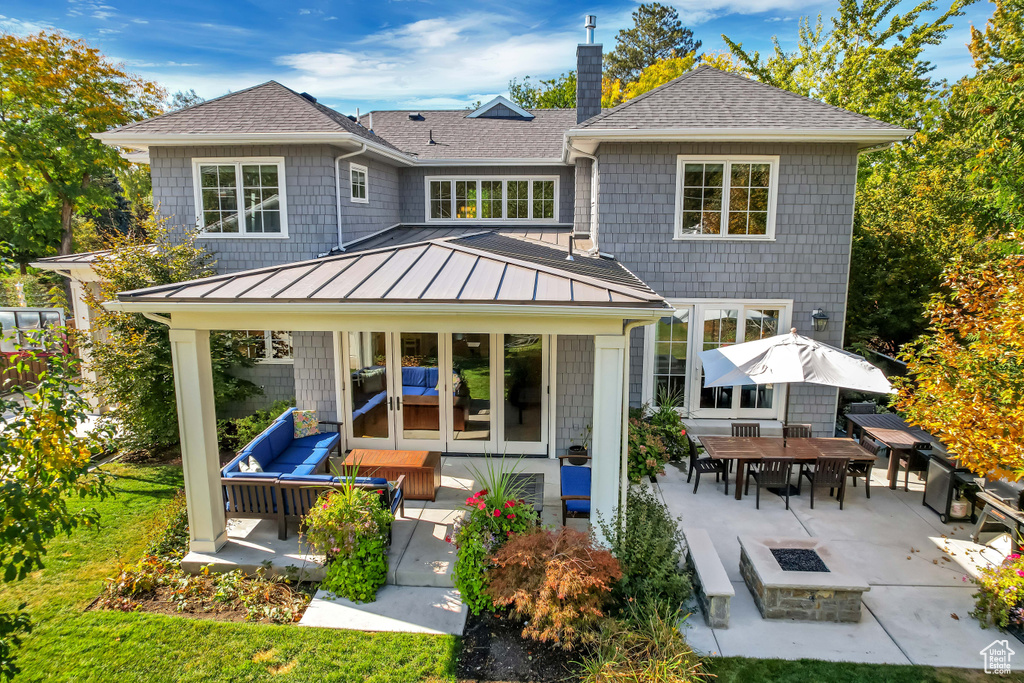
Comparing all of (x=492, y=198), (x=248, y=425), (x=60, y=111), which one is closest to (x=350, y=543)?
(x=248, y=425)

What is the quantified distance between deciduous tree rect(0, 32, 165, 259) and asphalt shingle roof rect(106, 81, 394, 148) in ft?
50.7

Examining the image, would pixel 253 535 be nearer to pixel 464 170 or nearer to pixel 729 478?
pixel 729 478

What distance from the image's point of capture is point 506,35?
16547mm

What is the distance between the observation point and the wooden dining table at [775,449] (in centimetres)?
823

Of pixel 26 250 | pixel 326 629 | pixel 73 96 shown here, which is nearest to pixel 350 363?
pixel 326 629


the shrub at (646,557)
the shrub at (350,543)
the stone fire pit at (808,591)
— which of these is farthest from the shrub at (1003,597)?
the shrub at (350,543)

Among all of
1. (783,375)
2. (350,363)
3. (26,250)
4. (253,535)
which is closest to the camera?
(253,535)

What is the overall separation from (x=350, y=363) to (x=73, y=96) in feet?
68.9

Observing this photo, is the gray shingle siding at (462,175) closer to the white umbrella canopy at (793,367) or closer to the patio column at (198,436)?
the white umbrella canopy at (793,367)

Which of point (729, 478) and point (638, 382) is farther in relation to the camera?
point (638, 382)

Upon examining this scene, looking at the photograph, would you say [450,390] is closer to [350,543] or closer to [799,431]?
[350,543]

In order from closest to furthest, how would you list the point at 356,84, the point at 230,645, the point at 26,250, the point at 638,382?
the point at 230,645
the point at 638,382
the point at 356,84
the point at 26,250

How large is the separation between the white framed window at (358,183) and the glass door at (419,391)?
11.4 feet

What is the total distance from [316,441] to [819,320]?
883cm
